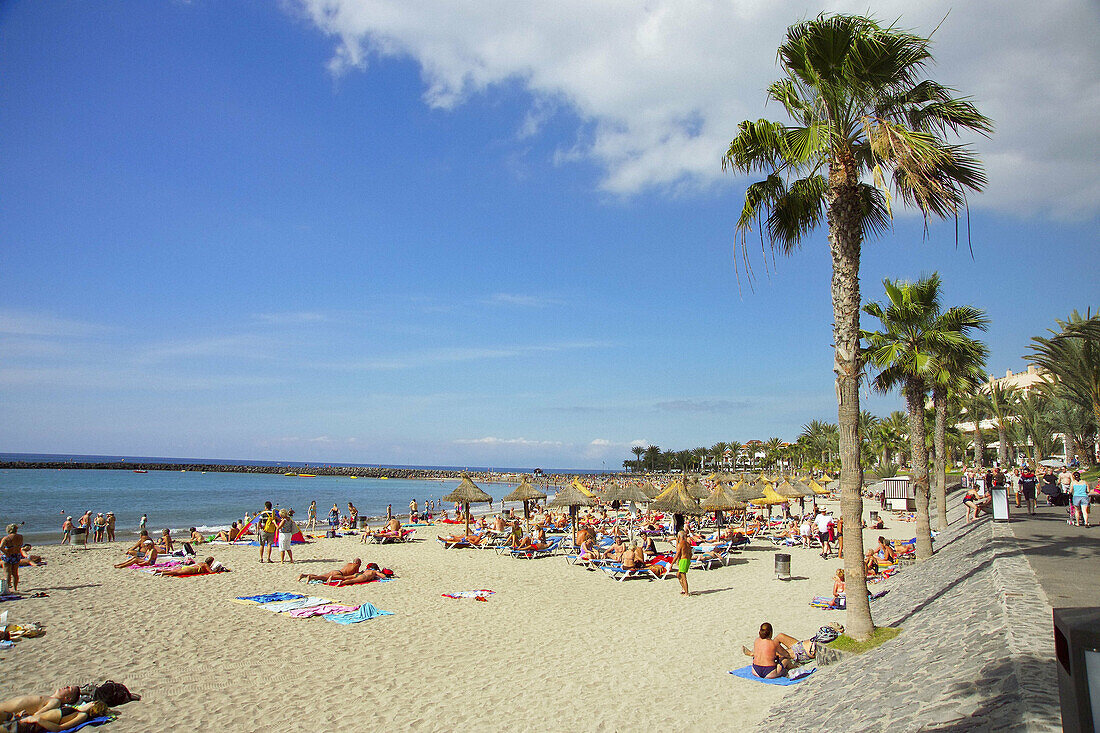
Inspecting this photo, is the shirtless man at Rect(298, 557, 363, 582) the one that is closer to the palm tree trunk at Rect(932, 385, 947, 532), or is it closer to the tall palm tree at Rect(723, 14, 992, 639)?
the tall palm tree at Rect(723, 14, 992, 639)

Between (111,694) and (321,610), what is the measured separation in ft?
14.8

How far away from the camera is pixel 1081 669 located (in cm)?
229

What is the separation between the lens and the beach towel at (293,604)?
1117 centimetres

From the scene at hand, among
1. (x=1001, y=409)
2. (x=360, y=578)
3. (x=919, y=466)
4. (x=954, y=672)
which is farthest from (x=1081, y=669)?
(x=1001, y=409)

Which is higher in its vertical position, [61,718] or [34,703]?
[34,703]

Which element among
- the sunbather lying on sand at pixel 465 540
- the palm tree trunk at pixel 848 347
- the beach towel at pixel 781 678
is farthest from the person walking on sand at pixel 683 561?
the sunbather lying on sand at pixel 465 540

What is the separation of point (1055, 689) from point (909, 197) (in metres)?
5.03

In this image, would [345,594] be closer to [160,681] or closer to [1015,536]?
[160,681]

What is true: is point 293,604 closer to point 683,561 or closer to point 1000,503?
point 683,561

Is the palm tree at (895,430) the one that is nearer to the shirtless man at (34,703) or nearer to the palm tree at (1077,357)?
the palm tree at (1077,357)

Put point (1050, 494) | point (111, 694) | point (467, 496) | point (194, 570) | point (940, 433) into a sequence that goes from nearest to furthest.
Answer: point (111, 694) < point (194, 570) < point (940, 433) < point (1050, 494) < point (467, 496)

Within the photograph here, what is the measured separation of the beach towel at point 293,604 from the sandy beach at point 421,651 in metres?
0.35

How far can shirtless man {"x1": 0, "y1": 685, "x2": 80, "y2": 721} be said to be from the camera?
19.4 ft

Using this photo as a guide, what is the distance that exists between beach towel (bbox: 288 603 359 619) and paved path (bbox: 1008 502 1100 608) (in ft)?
35.0
